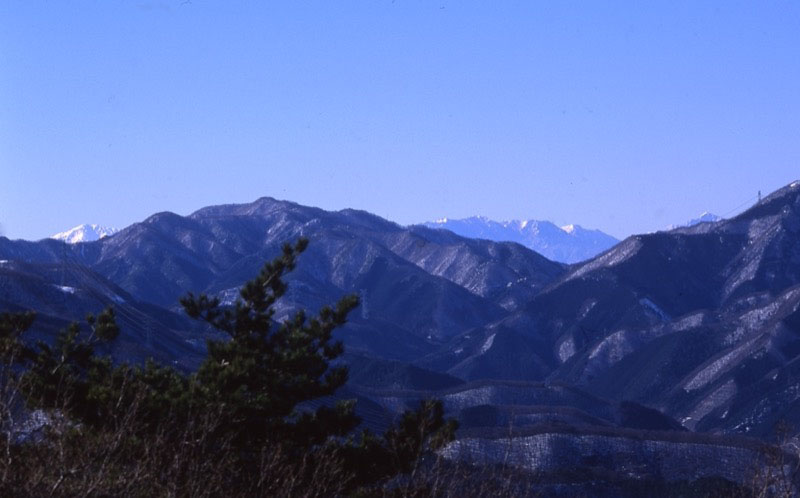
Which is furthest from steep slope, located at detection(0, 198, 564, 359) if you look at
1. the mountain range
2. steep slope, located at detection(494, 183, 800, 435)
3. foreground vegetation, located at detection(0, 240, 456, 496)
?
foreground vegetation, located at detection(0, 240, 456, 496)

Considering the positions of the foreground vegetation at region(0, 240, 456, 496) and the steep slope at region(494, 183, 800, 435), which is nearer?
the foreground vegetation at region(0, 240, 456, 496)

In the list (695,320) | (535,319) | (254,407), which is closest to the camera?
(254,407)

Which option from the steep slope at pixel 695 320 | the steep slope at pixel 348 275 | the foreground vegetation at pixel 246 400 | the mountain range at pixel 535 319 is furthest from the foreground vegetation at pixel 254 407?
the steep slope at pixel 348 275

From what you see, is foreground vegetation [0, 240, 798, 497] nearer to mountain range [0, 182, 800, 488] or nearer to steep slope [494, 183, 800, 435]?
mountain range [0, 182, 800, 488]

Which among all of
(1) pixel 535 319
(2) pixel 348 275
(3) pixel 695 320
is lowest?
(3) pixel 695 320

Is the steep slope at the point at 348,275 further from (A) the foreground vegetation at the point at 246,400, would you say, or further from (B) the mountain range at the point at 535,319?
(A) the foreground vegetation at the point at 246,400

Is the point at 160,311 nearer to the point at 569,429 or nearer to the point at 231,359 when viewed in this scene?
the point at 569,429

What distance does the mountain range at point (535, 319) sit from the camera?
255 feet

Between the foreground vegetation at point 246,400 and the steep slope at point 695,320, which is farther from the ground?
the steep slope at point 695,320

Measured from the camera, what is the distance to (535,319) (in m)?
149

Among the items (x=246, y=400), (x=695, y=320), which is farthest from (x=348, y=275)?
(x=246, y=400)

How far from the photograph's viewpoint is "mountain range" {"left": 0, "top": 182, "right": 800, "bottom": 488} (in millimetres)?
77812

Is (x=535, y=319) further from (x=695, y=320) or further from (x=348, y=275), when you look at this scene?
(x=348, y=275)

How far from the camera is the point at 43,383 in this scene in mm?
20031
